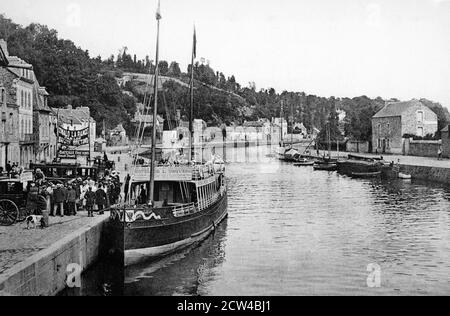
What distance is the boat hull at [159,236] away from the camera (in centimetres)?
2358

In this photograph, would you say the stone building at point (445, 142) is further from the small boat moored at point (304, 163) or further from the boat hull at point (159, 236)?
the boat hull at point (159, 236)

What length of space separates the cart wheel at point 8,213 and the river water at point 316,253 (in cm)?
549

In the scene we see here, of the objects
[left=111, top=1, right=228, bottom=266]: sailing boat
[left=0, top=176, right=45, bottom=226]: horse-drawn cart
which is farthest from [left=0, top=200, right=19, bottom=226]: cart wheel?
[left=111, top=1, right=228, bottom=266]: sailing boat

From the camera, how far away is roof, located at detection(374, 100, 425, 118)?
94.5 meters

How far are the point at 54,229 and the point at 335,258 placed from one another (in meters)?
12.2

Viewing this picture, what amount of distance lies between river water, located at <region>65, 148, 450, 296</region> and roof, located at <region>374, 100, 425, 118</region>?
4896 centimetres

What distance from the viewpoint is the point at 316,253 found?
88.3 feet

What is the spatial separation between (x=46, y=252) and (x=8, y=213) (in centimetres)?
709

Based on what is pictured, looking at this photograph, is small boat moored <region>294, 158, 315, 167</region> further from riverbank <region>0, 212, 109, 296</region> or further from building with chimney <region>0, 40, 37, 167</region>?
riverbank <region>0, 212, 109, 296</region>

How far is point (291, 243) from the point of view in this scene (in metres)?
29.4

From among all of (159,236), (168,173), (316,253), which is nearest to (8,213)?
(159,236)

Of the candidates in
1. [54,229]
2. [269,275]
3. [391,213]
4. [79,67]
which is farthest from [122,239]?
[79,67]

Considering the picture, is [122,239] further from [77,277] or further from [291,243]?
[291,243]

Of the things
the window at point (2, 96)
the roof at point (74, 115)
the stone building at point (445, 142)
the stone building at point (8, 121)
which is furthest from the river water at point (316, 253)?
the roof at point (74, 115)
